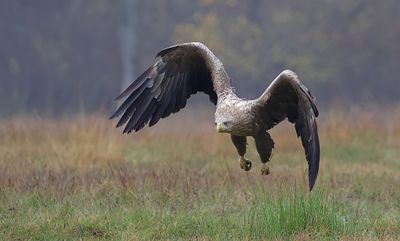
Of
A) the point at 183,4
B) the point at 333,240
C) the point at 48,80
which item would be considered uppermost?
the point at 183,4

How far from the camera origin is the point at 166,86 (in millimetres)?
9508

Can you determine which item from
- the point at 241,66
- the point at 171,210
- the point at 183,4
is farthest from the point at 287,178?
the point at 183,4

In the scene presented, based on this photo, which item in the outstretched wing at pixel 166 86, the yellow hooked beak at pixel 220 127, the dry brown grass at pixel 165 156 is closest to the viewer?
the yellow hooked beak at pixel 220 127

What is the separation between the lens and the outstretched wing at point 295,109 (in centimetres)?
773

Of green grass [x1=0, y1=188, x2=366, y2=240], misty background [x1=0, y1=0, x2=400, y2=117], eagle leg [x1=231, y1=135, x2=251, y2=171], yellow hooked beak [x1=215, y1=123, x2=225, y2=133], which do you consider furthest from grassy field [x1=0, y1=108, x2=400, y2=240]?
misty background [x1=0, y1=0, x2=400, y2=117]

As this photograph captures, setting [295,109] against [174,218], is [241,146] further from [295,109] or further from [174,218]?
[174,218]

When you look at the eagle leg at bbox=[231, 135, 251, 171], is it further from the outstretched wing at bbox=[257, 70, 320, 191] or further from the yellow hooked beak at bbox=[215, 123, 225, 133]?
the yellow hooked beak at bbox=[215, 123, 225, 133]

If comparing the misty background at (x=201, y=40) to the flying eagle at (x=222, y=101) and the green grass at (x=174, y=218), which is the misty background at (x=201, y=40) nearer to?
the flying eagle at (x=222, y=101)

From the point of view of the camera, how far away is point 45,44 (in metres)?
39.2

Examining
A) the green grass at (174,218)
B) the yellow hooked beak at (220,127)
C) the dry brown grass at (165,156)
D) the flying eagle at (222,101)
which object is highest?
the flying eagle at (222,101)

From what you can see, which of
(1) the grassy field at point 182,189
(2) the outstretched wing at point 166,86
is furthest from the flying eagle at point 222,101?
(1) the grassy field at point 182,189

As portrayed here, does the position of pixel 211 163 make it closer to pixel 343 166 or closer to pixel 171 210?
pixel 343 166

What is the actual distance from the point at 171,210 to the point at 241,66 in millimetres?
26877

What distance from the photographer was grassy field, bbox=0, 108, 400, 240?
7.99 m
